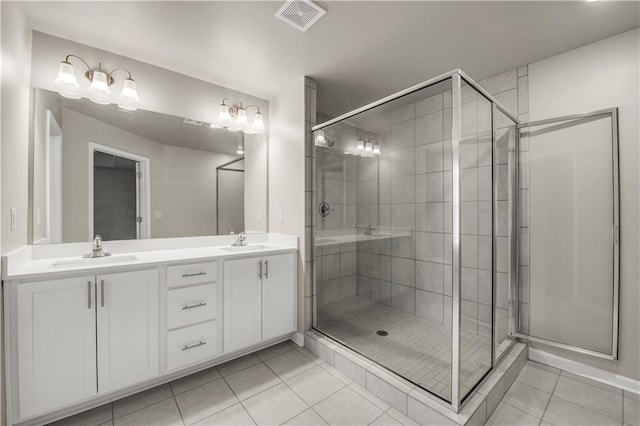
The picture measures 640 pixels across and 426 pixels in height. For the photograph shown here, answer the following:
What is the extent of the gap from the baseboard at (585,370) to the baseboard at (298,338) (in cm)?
193

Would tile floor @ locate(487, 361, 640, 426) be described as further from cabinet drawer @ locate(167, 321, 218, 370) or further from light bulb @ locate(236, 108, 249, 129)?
light bulb @ locate(236, 108, 249, 129)

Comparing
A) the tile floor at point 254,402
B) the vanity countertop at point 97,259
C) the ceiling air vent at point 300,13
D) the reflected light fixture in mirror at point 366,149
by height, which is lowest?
the tile floor at point 254,402

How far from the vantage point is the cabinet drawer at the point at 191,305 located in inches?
71.2

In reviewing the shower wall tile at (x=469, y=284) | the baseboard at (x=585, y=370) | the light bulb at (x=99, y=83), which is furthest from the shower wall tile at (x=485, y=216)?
the light bulb at (x=99, y=83)

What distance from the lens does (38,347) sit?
1395mm

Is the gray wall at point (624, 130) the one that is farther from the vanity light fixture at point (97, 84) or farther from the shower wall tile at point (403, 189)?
the vanity light fixture at point (97, 84)

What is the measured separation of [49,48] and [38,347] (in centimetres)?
192

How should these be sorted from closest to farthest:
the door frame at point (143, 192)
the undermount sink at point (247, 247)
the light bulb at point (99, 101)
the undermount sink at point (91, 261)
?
1. the undermount sink at point (91, 261)
2. the light bulb at point (99, 101)
3. the door frame at point (143, 192)
4. the undermount sink at point (247, 247)

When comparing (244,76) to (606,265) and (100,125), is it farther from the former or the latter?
(606,265)

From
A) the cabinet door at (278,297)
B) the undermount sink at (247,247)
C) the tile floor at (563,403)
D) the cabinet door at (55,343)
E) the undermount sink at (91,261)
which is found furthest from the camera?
the undermount sink at (247,247)

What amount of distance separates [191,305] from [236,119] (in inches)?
69.8

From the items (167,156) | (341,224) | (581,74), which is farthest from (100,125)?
(581,74)

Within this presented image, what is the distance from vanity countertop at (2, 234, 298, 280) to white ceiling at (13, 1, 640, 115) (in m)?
1.49

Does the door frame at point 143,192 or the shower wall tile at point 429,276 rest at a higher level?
the door frame at point 143,192
